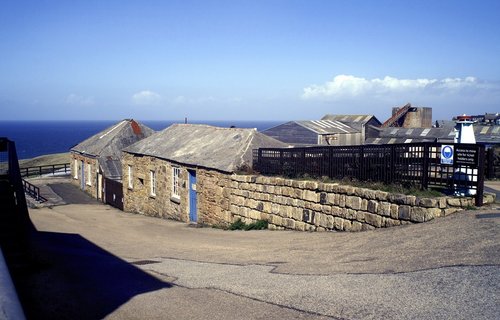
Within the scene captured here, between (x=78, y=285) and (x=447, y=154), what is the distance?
753 cm

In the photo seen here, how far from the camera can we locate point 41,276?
322 inches

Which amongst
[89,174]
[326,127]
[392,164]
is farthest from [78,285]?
[326,127]

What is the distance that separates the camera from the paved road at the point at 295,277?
594 centimetres

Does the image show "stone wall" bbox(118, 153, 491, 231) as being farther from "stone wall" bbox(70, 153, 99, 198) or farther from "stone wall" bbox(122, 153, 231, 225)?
"stone wall" bbox(70, 153, 99, 198)

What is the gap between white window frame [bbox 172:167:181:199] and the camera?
18958mm

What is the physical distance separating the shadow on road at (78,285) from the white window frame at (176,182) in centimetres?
809

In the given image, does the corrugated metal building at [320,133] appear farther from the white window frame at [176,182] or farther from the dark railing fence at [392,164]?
the dark railing fence at [392,164]

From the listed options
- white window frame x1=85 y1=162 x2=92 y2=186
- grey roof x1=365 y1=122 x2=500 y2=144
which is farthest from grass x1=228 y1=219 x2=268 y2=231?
white window frame x1=85 y1=162 x2=92 y2=186

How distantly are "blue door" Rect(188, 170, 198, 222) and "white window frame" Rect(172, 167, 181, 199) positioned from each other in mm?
1033

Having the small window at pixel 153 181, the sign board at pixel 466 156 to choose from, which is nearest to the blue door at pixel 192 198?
the small window at pixel 153 181

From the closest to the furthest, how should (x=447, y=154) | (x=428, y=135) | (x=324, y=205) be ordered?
(x=447, y=154), (x=324, y=205), (x=428, y=135)

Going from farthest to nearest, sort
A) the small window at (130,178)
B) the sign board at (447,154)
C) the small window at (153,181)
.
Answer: the small window at (130,178), the small window at (153,181), the sign board at (447,154)

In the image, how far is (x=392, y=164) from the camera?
36.6 ft

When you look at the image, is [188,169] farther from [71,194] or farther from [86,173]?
[86,173]
